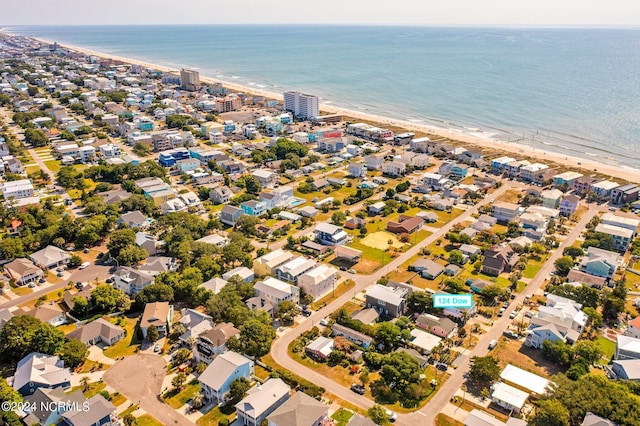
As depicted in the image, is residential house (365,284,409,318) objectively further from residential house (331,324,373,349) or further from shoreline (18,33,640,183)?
shoreline (18,33,640,183)

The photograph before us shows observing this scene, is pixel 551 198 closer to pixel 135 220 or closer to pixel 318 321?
pixel 318 321

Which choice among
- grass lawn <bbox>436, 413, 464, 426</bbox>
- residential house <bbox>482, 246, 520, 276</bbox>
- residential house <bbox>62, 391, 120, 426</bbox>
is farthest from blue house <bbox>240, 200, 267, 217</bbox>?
grass lawn <bbox>436, 413, 464, 426</bbox>

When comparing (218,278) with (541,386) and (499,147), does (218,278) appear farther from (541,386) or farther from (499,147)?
(499,147)

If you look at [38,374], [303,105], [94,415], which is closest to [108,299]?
[38,374]

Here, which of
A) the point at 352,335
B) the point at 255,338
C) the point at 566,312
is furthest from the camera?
the point at 566,312

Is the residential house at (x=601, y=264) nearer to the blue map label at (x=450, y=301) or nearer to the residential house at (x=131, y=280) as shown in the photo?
the blue map label at (x=450, y=301)

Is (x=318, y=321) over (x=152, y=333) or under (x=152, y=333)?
under

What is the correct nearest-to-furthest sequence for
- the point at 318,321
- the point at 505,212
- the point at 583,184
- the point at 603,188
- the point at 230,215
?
the point at 318,321
the point at 230,215
the point at 505,212
the point at 603,188
the point at 583,184
